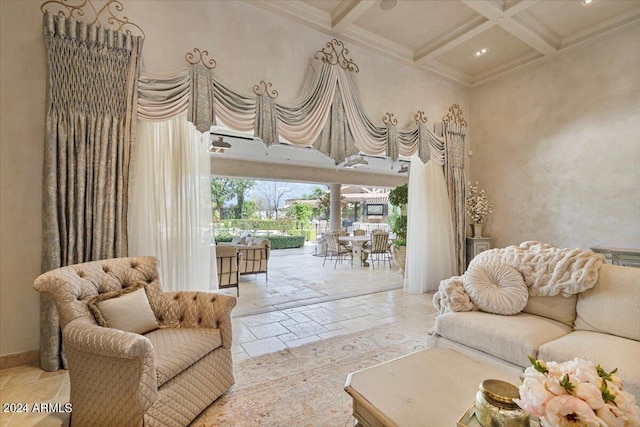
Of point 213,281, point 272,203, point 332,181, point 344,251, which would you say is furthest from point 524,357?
point 272,203

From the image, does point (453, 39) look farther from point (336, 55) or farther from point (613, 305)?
point (613, 305)

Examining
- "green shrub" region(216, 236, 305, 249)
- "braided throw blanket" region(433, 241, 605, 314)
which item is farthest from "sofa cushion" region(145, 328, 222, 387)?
"green shrub" region(216, 236, 305, 249)

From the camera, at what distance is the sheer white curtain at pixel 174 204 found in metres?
2.83

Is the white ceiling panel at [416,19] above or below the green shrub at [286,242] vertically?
above

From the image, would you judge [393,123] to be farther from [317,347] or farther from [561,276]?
[317,347]

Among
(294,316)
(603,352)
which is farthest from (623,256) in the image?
(294,316)

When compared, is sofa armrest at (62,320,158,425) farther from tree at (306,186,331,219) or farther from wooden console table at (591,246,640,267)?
tree at (306,186,331,219)

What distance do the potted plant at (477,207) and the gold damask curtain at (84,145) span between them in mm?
5262

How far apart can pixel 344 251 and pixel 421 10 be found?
17.7ft

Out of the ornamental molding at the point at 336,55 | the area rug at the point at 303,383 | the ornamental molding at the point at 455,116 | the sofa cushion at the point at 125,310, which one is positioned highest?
the ornamental molding at the point at 336,55

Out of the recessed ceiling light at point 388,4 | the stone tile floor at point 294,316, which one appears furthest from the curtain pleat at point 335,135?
the stone tile floor at point 294,316

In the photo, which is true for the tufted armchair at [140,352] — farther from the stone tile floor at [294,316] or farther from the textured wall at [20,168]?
the textured wall at [20,168]

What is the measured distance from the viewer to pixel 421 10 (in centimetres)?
354

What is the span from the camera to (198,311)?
2.10m
